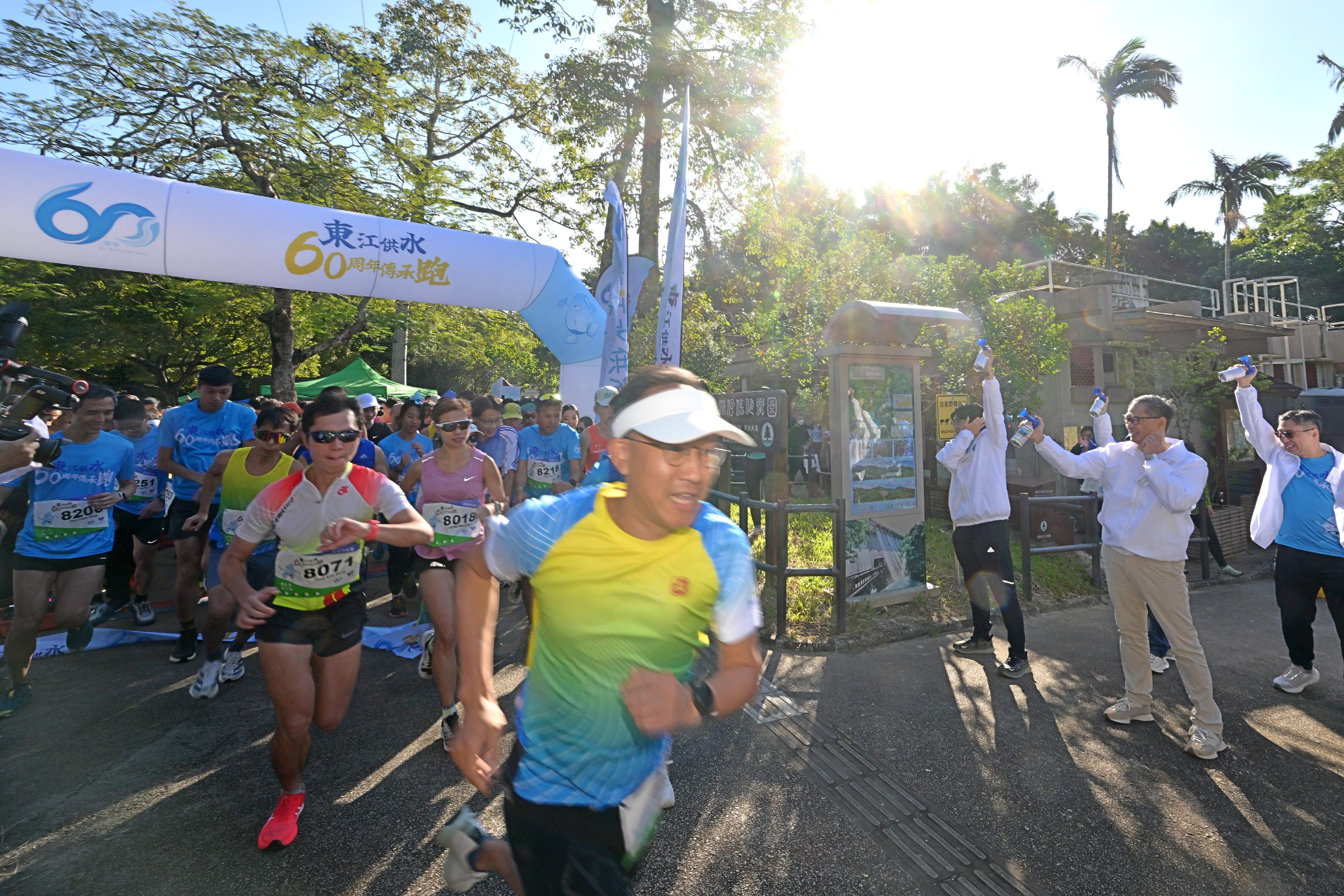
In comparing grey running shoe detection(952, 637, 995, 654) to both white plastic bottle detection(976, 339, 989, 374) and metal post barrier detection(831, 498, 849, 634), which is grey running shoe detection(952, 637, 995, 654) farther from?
white plastic bottle detection(976, 339, 989, 374)

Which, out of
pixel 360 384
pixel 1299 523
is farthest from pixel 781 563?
pixel 360 384

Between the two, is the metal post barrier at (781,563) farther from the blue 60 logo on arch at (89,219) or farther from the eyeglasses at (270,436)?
the blue 60 logo on arch at (89,219)

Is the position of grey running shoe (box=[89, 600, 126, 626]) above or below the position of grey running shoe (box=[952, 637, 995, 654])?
above

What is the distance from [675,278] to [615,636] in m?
5.92

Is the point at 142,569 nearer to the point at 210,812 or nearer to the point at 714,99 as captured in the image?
the point at 210,812

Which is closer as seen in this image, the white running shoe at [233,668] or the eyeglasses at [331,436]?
the eyeglasses at [331,436]

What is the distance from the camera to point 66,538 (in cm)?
433

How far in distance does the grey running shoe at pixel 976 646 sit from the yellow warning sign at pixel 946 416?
7.87ft

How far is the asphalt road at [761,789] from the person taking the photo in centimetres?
281

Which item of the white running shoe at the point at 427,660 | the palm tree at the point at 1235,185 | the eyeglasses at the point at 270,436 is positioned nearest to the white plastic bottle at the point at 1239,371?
the white running shoe at the point at 427,660

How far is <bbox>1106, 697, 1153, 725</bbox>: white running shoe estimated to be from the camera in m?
4.16

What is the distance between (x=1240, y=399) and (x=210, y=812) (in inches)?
274

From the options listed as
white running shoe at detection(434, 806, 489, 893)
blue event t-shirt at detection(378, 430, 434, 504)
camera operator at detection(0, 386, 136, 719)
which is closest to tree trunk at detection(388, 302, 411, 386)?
blue event t-shirt at detection(378, 430, 434, 504)

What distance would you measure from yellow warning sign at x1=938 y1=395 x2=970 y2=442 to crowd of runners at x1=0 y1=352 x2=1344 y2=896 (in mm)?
1757
